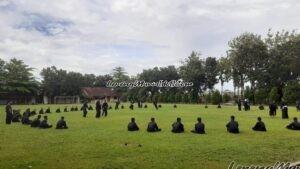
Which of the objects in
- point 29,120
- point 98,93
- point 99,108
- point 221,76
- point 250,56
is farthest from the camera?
point 98,93

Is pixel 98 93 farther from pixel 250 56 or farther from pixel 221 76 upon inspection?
pixel 250 56

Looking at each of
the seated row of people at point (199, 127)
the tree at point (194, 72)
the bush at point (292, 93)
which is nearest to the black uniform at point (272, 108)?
the seated row of people at point (199, 127)

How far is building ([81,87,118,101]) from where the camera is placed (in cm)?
13530

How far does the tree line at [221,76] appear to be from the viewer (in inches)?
3447

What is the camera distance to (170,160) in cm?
1734

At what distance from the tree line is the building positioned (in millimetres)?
2092

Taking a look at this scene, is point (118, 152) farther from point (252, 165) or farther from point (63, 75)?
point (63, 75)

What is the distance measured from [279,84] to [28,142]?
75.6 metres

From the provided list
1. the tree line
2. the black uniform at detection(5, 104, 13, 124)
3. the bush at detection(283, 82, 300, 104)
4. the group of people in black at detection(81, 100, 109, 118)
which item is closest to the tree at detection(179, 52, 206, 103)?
the tree line

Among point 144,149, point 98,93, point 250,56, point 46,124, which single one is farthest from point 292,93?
point 98,93

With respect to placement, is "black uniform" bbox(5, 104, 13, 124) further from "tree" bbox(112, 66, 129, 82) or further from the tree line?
"tree" bbox(112, 66, 129, 82)

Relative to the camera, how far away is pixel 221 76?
113750mm

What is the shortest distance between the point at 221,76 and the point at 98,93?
42960 millimetres

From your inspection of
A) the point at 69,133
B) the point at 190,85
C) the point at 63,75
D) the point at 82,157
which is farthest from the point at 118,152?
the point at 63,75
